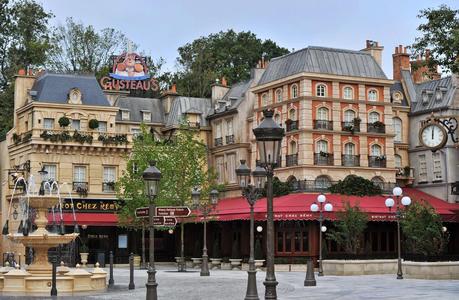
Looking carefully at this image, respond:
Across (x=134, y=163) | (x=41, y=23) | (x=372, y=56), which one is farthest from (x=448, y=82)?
(x=41, y=23)

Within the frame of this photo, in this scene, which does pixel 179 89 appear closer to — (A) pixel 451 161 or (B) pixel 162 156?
(B) pixel 162 156

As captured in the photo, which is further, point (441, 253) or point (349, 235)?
point (349, 235)

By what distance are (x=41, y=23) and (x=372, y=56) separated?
99.1 ft

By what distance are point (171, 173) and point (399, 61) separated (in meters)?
19.8

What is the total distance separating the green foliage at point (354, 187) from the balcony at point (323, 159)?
1.50 meters

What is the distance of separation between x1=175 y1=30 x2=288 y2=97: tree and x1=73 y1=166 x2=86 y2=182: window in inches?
763

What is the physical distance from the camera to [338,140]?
172ft

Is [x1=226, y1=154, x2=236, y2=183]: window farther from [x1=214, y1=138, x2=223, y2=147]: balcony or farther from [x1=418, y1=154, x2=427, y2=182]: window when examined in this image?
[x1=418, y1=154, x2=427, y2=182]: window

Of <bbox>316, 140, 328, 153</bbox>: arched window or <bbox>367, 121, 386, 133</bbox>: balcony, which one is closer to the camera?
<bbox>316, 140, 328, 153</bbox>: arched window

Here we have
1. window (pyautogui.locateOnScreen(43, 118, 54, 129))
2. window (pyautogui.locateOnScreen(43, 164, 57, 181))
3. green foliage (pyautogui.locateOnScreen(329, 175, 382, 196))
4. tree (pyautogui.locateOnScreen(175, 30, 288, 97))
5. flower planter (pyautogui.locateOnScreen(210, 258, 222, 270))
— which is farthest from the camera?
tree (pyautogui.locateOnScreen(175, 30, 288, 97))

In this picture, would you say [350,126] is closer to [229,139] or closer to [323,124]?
[323,124]

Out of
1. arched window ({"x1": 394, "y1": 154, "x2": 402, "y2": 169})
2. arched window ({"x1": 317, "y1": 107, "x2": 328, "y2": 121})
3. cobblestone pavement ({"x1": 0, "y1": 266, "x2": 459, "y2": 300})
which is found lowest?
cobblestone pavement ({"x1": 0, "y1": 266, "x2": 459, "y2": 300})

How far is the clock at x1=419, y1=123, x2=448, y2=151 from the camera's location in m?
28.9

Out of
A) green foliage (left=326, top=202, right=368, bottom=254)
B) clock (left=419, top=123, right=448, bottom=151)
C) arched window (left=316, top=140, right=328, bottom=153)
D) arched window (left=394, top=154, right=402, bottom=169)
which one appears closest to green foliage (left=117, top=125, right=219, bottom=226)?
arched window (left=316, top=140, right=328, bottom=153)
